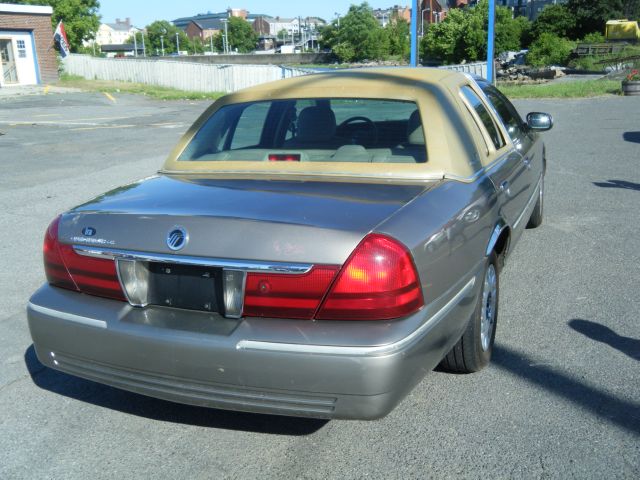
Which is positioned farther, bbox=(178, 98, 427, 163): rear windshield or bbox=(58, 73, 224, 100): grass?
bbox=(58, 73, 224, 100): grass

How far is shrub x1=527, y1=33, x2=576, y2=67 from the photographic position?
6056cm

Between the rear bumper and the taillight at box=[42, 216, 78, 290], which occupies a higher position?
Answer: the taillight at box=[42, 216, 78, 290]

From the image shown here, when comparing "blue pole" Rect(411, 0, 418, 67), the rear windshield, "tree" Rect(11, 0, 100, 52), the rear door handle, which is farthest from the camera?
"tree" Rect(11, 0, 100, 52)

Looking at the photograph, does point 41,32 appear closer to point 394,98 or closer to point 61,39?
point 61,39

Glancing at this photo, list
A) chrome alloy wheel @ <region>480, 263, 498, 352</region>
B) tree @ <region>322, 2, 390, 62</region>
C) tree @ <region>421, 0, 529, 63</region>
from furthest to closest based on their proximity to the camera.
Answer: tree @ <region>322, 2, 390, 62</region>, tree @ <region>421, 0, 529, 63</region>, chrome alloy wheel @ <region>480, 263, 498, 352</region>

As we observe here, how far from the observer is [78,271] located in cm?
327

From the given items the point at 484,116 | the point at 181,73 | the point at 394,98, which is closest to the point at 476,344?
the point at 394,98

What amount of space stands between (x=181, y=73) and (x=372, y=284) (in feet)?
124

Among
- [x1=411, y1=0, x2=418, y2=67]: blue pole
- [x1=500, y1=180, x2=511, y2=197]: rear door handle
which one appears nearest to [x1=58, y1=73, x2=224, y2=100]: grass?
[x1=411, y1=0, x2=418, y2=67]: blue pole

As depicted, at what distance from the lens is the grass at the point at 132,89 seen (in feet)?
107

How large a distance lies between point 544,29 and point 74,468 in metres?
74.8

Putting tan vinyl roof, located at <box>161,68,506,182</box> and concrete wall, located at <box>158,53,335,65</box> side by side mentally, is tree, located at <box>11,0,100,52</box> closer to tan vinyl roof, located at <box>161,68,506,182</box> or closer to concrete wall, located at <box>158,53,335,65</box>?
concrete wall, located at <box>158,53,335,65</box>

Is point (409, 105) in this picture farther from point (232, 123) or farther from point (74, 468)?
point (74, 468)

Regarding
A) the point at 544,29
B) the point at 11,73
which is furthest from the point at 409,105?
the point at 544,29
